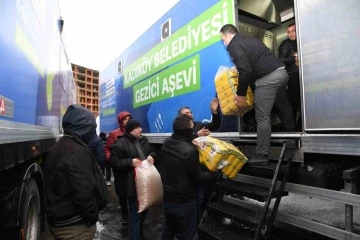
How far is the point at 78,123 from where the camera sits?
6.75 ft

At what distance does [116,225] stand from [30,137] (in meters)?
2.38

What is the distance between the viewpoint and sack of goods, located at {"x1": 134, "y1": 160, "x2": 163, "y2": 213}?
3.04m

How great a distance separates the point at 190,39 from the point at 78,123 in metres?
2.26

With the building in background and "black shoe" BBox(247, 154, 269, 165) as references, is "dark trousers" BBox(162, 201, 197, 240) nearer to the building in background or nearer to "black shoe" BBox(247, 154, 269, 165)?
"black shoe" BBox(247, 154, 269, 165)

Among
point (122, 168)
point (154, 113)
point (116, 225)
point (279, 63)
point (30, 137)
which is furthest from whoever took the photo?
point (154, 113)

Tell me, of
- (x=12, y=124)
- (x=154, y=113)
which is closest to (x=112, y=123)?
(x=154, y=113)

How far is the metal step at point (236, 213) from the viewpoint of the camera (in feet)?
7.65

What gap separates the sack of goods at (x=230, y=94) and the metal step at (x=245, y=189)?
703 millimetres

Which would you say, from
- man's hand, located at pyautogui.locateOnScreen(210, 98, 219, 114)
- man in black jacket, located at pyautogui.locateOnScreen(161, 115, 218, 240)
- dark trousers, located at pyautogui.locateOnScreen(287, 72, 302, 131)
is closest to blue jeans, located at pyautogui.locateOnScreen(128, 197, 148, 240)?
man in black jacket, located at pyautogui.locateOnScreen(161, 115, 218, 240)

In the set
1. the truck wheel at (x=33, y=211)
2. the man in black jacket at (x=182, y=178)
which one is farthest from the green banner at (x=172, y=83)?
the truck wheel at (x=33, y=211)

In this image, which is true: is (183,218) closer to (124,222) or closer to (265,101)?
(265,101)

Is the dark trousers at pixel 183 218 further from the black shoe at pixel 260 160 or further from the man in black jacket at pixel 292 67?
the man in black jacket at pixel 292 67

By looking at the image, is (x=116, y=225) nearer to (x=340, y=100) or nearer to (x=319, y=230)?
(x=319, y=230)

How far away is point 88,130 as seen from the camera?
2.09 metres
